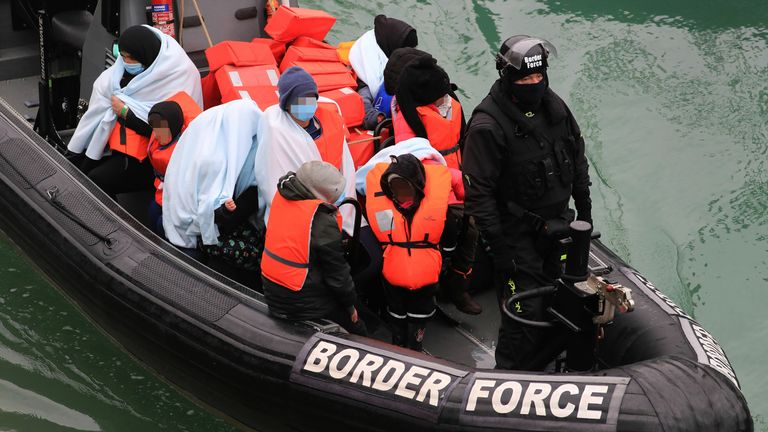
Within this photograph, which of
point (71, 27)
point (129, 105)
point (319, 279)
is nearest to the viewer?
point (319, 279)

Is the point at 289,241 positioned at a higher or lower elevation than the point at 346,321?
higher

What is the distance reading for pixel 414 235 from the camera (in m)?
4.29

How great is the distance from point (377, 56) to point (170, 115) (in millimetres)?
1301

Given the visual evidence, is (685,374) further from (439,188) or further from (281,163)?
(281,163)

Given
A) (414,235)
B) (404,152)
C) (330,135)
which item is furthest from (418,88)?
(414,235)

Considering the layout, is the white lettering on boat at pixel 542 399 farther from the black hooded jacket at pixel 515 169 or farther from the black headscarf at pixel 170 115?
the black headscarf at pixel 170 115

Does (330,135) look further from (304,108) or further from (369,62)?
(369,62)

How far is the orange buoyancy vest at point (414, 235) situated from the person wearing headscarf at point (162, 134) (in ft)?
3.24

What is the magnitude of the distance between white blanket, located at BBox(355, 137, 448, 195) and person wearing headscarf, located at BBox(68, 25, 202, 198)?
39.5 inches

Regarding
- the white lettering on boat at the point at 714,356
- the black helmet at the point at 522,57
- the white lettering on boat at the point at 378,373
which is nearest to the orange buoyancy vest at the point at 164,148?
the white lettering on boat at the point at 378,373

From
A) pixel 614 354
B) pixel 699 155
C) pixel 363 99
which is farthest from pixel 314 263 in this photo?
pixel 699 155

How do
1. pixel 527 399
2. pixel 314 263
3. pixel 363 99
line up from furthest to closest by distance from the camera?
pixel 363 99
pixel 314 263
pixel 527 399

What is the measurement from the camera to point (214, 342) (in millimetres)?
4199

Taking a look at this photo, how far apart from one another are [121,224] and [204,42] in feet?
4.90
